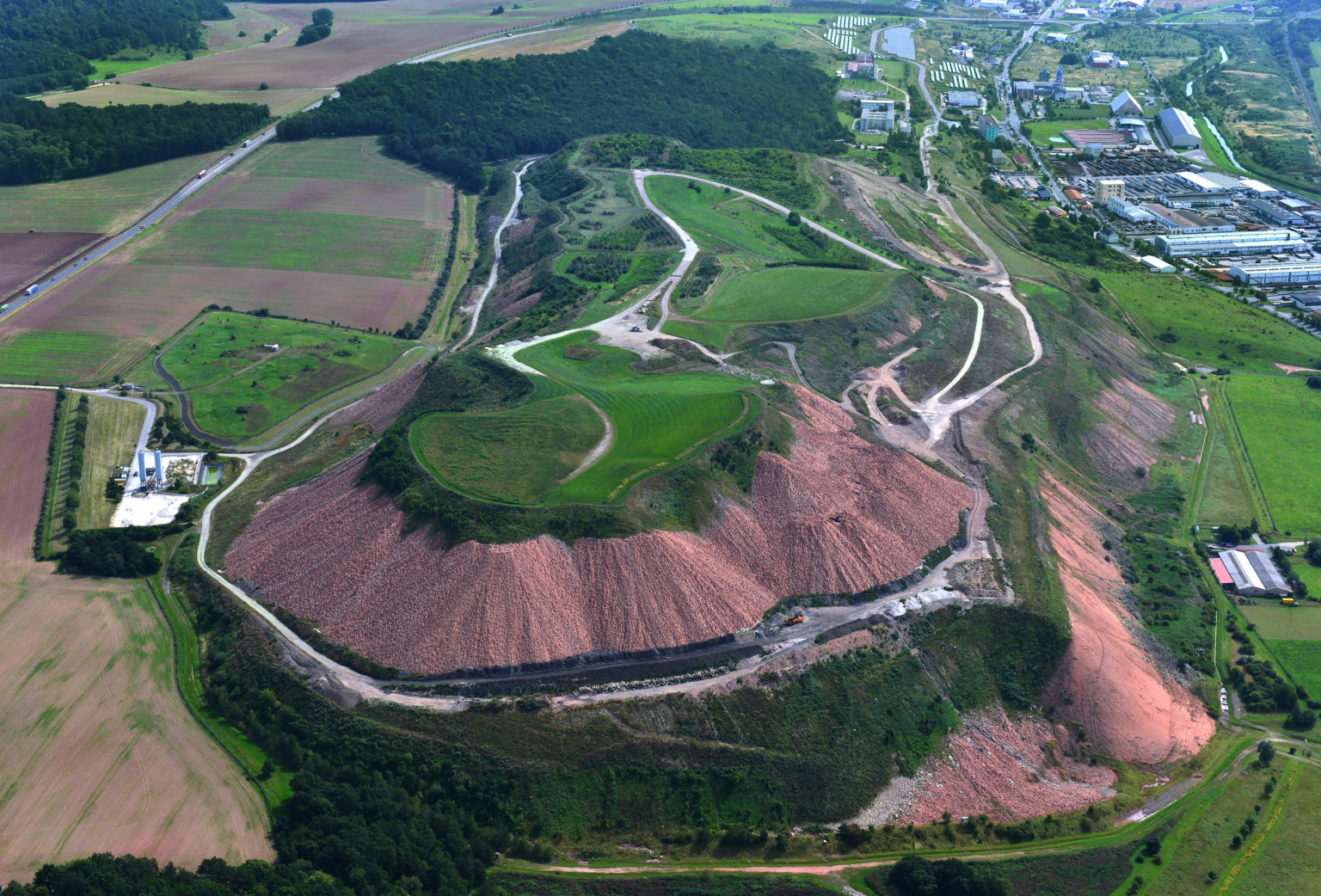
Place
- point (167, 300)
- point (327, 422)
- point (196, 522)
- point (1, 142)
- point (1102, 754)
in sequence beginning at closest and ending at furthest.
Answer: point (1102, 754), point (196, 522), point (327, 422), point (167, 300), point (1, 142)

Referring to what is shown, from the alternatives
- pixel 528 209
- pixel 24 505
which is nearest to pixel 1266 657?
pixel 24 505

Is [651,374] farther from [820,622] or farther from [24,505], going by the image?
[24,505]

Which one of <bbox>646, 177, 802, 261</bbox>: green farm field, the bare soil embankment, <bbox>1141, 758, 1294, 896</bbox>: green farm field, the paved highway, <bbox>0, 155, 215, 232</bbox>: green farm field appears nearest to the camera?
<bbox>1141, 758, 1294, 896</bbox>: green farm field

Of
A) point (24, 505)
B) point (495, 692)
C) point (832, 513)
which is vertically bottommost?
point (24, 505)

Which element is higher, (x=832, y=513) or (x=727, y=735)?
(x=832, y=513)

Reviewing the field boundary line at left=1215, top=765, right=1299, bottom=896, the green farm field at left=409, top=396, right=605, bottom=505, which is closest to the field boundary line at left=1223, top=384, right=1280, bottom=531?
the field boundary line at left=1215, top=765, right=1299, bottom=896

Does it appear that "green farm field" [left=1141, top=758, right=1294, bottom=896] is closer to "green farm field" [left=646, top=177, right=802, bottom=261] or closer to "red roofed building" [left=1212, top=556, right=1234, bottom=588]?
"red roofed building" [left=1212, top=556, right=1234, bottom=588]

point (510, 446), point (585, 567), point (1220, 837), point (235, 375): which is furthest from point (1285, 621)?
point (235, 375)
